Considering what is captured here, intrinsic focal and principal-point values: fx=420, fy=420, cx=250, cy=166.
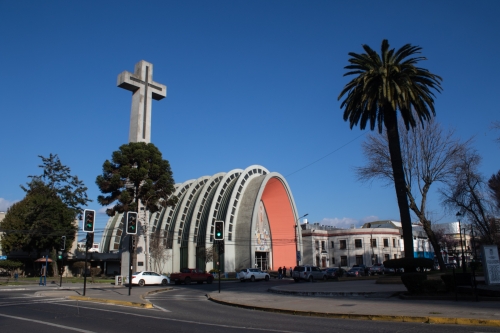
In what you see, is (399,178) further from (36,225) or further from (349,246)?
(349,246)

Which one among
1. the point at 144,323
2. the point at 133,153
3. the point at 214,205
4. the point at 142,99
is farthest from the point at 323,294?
the point at 214,205

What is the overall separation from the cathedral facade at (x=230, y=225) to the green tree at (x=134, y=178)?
60.5 ft

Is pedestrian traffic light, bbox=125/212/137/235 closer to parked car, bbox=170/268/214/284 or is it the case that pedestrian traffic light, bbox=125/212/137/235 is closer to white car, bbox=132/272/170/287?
white car, bbox=132/272/170/287

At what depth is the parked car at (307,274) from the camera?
43906 millimetres

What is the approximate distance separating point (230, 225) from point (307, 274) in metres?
23.7

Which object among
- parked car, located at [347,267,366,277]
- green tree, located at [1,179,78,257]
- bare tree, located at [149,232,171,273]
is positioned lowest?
parked car, located at [347,267,366,277]

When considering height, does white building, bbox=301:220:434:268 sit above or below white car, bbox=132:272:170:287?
above

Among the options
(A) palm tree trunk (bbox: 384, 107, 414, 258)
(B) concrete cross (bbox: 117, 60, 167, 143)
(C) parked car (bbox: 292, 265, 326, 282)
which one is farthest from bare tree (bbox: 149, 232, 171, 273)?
(A) palm tree trunk (bbox: 384, 107, 414, 258)

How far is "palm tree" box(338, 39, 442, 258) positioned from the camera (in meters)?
30.4

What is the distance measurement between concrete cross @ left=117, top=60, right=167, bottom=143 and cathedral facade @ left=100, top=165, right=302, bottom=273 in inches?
798

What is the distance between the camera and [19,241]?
53.9 meters

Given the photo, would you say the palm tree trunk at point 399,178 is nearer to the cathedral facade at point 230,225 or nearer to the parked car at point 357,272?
the parked car at point 357,272

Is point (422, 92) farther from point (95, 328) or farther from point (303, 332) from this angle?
point (95, 328)

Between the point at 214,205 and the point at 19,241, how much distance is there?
27068 millimetres
